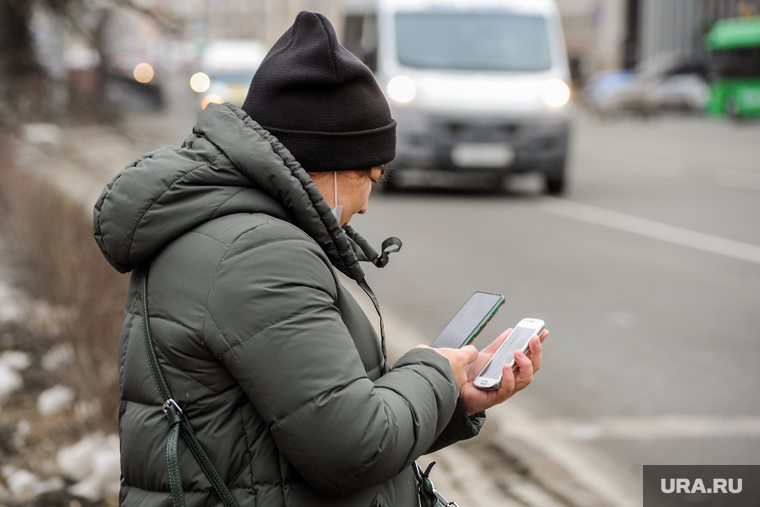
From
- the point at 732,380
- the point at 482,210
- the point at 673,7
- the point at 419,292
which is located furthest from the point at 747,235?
the point at 673,7

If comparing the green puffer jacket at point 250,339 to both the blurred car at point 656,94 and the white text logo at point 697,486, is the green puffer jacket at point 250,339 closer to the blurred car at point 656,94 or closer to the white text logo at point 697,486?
the white text logo at point 697,486

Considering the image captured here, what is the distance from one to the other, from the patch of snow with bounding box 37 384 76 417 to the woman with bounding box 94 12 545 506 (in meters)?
2.60

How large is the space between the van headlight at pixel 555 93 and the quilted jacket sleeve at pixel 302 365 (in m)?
10.3

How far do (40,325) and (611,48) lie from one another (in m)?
45.3

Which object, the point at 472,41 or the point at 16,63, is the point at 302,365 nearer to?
the point at 16,63

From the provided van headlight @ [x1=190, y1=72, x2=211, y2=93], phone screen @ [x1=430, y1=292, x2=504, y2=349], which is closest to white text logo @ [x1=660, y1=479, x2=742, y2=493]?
phone screen @ [x1=430, y1=292, x2=504, y2=349]

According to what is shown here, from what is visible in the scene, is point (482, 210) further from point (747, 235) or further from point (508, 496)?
point (508, 496)

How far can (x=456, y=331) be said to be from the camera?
6.07 ft

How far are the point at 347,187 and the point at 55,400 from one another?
2.88 metres

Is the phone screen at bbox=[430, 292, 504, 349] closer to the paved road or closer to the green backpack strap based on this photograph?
the green backpack strap

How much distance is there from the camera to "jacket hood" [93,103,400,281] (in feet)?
4.64

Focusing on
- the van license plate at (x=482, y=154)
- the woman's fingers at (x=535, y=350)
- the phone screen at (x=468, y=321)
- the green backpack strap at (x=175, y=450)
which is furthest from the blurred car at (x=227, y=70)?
the green backpack strap at (x=175, y=450)

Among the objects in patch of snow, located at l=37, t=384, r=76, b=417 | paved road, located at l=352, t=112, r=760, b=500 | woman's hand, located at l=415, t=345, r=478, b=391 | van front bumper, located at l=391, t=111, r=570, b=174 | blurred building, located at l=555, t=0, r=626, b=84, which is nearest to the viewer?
woman's hand, located at l=415, t=345, r=478, b=391

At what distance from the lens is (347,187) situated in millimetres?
1643
